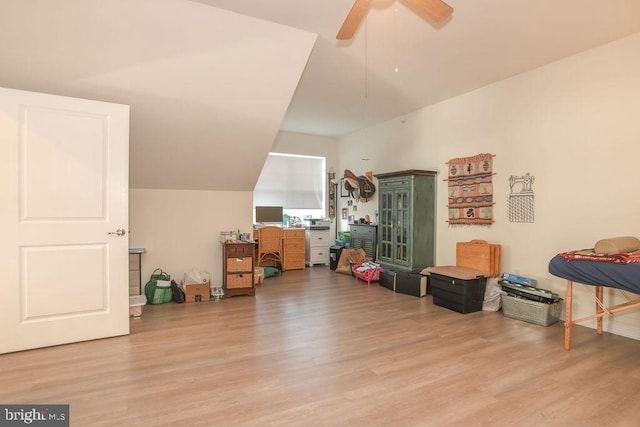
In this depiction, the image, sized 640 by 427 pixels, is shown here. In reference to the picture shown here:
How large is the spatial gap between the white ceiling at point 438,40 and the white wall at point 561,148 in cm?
23

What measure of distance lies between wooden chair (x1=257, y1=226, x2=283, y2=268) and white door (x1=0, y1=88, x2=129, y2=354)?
315cm

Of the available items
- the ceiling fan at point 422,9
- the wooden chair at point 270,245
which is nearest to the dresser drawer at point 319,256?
the wooden chair at point 270,245

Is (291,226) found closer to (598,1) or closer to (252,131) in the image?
(252,131)

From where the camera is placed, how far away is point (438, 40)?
3.12 m

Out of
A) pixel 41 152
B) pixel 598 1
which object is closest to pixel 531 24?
pixel 598 1

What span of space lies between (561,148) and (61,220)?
4.90m

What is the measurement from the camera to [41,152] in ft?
8.59

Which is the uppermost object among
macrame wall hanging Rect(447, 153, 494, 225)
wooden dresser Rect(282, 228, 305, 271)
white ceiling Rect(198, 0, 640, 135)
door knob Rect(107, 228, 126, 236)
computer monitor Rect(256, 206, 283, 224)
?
white ceiling Rect(198, 0, 640, 135)

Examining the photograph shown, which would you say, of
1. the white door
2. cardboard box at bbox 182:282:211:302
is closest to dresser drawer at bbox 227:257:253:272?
cardboard box at bbox 182:282:211:302

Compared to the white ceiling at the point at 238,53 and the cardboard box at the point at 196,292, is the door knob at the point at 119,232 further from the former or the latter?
the cardboard box at the point at 196,292

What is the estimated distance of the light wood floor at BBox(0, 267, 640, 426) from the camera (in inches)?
71.6

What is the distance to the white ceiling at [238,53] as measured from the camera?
2.57 metres

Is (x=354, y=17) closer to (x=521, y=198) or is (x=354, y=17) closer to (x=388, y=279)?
(x=521, y=198)

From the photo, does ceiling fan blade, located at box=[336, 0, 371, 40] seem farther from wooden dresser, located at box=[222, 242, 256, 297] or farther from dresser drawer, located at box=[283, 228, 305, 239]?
dresser drawer, located at box=[283, 228, 305, 239]
